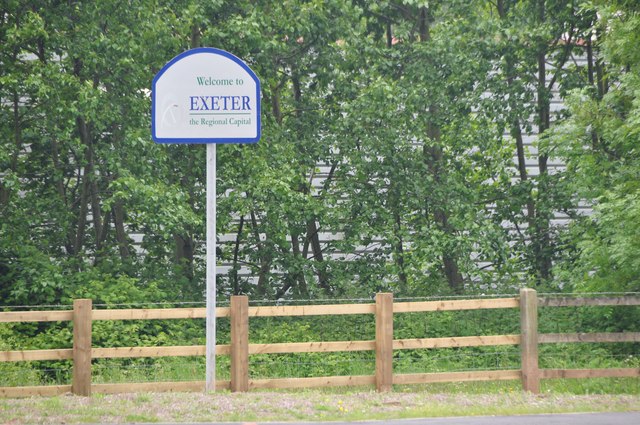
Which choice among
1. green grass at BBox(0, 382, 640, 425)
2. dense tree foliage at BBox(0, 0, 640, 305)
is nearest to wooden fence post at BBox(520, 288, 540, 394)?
green grass at BBox(0, 382, 640, 425)

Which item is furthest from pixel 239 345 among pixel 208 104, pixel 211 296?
pixel 208 104

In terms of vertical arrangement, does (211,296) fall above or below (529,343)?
above

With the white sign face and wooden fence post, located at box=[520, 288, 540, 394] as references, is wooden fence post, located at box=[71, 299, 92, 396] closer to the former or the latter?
the white sign face

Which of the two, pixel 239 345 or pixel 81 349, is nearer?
pixel 81 349

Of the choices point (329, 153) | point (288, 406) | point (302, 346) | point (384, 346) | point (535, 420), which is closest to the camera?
point (535, 420)

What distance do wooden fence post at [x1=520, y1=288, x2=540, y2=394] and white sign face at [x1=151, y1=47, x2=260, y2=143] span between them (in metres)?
3.94

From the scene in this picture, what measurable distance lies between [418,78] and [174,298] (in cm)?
651

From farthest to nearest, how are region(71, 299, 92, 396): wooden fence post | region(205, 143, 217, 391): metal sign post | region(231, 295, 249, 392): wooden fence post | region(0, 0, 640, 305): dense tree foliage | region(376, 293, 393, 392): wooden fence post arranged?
region(0, 0, 640, 305): dense tree foliage
region(376, 293, 393, 392): wooden fence post
region(231, 295, 249, 392): wooden fence post
region(205, 143, 217, 391): metal sign post
region(71, 299, 92, 396): wooden fence post

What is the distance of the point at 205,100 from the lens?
1082 cm

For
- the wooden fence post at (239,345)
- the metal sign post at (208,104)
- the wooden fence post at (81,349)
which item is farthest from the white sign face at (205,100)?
the wooden fence post at (81,349)

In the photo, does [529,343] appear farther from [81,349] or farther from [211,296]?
[81,349]

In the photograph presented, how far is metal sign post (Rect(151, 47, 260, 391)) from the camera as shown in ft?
35.4

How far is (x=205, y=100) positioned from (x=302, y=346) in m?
3.21

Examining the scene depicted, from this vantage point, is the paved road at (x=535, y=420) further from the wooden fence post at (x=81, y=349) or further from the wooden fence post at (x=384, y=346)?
the wooden fence post at (x=81, y=349)
